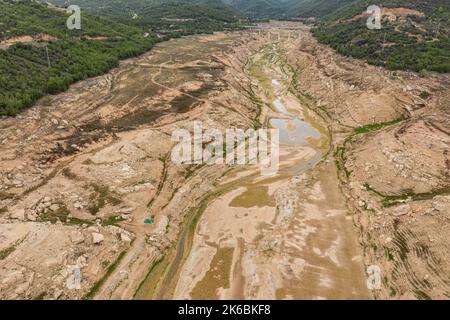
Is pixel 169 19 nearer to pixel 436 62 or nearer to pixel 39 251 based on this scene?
pixel 436 62

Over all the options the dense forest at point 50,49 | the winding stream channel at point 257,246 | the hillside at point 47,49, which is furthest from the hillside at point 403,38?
the hillside at point 47,49

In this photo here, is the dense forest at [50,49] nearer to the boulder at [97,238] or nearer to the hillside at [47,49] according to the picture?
the hillside at [47,49]

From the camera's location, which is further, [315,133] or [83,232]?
[315,133]

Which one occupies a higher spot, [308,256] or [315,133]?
[315,133]

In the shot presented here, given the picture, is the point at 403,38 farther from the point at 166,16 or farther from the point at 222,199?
the point at 166,16

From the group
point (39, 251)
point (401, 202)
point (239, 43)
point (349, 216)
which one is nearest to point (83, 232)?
point (39, 251)
